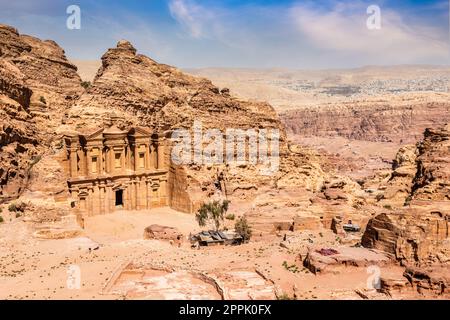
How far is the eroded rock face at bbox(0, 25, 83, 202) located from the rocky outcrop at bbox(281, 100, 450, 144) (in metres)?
93.2

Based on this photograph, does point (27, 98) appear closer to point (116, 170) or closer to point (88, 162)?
point (88, 162)

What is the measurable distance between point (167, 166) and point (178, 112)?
5.35 m

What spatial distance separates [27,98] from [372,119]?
357 feet

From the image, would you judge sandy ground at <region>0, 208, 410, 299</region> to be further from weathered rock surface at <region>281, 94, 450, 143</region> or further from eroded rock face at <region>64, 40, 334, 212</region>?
weathered rock surface at <region>281, 94, 450, 143</region>

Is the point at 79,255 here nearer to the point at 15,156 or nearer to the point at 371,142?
the point at 15,156

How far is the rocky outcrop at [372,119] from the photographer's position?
127 meters

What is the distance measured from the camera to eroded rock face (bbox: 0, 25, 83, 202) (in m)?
37.5

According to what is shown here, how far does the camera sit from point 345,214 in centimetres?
→ 3494

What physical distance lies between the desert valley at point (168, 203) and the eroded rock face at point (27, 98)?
133 mm

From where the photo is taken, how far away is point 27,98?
43.8 m

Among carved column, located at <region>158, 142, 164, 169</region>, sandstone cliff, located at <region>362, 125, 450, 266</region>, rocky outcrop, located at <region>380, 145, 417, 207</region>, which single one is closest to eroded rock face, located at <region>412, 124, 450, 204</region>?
rocky outcrop, located at <region>380, 145, 417, 207</region>

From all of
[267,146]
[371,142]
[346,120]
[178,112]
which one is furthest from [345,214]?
[346,120]

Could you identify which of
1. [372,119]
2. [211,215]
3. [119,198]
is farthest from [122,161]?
[372,119]

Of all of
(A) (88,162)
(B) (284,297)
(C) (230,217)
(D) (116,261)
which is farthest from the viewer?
(A) (88,162)
